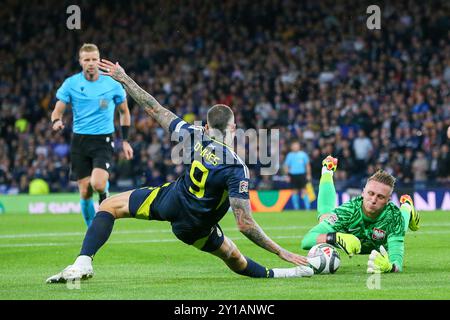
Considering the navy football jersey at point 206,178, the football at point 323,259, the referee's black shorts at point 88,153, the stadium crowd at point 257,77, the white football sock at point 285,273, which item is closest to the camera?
the navy football jersey at point 206,178

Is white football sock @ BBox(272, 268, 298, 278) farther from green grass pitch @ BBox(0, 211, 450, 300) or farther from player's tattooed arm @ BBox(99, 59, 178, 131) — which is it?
player's tattooed arm @ BBox(99, 59, 178, 131)

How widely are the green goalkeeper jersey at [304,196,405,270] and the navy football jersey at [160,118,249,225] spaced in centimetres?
164

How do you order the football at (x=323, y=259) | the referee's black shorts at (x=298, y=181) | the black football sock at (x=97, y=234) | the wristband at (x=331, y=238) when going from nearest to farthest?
the black football sock at (x=97, y=234)
the football at (x=323, y=259)
the wristband at (x=331, y=238)
the referee's black shorts at (x=298, y=181)

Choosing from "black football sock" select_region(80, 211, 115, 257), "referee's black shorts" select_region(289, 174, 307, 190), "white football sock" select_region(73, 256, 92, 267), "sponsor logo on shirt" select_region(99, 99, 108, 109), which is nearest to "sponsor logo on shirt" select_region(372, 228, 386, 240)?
"black football sock" select_region(80, 211, 115, 257)

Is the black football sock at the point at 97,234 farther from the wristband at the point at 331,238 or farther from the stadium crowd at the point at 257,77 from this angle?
the stadium crowd at the point at 257,77

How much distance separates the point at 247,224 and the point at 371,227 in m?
2.03

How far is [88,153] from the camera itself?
13.9 m

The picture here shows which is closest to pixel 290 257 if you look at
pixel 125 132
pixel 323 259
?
pixel 323 259

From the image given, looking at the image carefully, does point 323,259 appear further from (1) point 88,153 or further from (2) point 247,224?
(1) point 88,153

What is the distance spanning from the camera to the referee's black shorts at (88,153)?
13.9m

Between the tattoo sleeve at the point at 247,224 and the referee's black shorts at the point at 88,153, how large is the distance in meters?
5.95

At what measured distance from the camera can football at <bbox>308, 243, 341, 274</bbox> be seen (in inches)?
363

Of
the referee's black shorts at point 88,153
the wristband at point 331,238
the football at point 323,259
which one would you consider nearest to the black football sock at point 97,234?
the football at point 323,259
